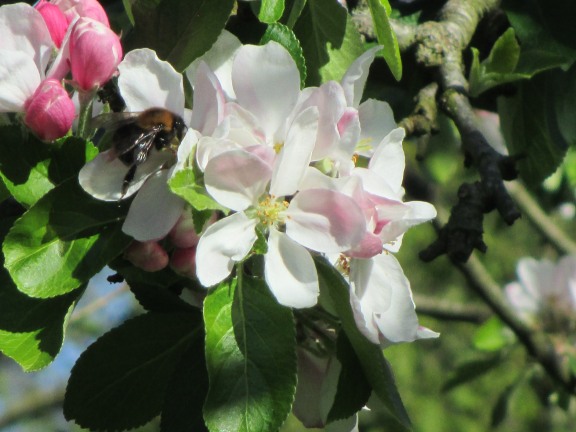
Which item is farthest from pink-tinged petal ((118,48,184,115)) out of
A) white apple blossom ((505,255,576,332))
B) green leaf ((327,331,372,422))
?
white apple blossom ((505,255,576,332))

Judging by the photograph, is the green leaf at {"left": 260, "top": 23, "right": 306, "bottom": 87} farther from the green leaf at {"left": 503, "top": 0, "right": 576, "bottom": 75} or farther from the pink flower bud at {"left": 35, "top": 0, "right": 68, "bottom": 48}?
the green leaf at {"left": 503, "top": 0, "right": 576, "bottom": 75}

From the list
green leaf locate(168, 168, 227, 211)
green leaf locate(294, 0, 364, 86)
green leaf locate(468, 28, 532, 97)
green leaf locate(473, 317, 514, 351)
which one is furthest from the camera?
green leaf locate(473, 317, 514, 351)

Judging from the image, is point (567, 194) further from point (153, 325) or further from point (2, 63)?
point (2, 63)

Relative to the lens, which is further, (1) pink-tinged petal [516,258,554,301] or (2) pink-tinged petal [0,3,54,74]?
(1) pink-tinged petal [516,258,554,301]

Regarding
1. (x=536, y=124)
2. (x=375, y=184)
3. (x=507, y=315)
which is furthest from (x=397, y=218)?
(x=507, y=315)

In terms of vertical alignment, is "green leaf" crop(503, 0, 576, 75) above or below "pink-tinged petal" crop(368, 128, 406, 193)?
below

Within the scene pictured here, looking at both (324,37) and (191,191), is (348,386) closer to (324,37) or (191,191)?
(191,191)
